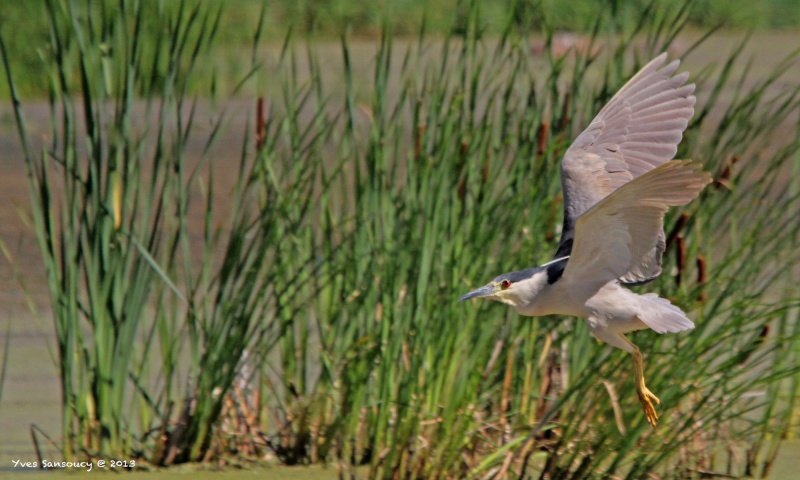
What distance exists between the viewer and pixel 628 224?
2.58 meters

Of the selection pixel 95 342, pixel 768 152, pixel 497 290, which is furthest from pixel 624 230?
pixel 768 152

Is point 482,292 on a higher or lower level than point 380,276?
higher

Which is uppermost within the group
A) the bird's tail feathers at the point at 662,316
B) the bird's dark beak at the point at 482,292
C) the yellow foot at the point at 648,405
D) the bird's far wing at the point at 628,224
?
the bird's far wing at the point at 628,224

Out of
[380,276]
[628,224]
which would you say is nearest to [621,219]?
[628,224]

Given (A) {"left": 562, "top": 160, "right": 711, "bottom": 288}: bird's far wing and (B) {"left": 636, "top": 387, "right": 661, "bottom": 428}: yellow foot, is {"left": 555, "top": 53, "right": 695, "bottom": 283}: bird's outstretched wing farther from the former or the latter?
(B) {"left": 636, "top": 387, "right": 661, "bottom": 428}: yellow foot

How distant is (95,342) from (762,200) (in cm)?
173

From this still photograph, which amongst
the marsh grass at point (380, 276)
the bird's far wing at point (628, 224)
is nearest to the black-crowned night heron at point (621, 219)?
the bird's far wing at point (628, 224)

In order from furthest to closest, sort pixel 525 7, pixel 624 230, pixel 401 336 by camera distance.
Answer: pixel 525 7 < pixel 401 336 < pixel 624 230

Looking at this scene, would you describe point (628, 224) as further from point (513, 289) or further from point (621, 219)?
point (513, 289)

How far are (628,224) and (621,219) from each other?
0.10 ft

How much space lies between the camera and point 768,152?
812 cm

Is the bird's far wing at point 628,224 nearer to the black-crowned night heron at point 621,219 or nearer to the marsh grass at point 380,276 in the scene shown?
the black-crowned night heron at point 621,219

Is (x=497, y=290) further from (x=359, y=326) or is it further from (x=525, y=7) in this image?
(x=525, y=7)

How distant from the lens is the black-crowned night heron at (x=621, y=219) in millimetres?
2447
